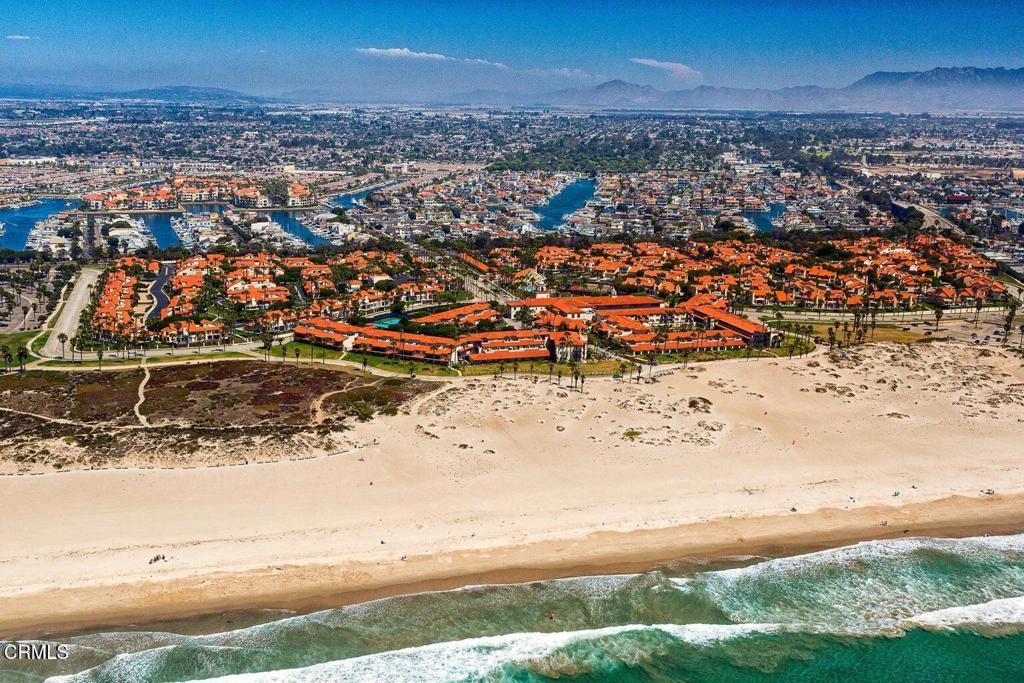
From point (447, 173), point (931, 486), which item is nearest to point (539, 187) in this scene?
point (447, 173)

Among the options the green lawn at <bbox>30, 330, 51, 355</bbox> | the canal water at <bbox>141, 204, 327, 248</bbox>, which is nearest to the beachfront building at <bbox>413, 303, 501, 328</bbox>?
the green lawn at <bbox>30, 330, 51, 355</bbox>

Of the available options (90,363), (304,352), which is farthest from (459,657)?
(90,363)

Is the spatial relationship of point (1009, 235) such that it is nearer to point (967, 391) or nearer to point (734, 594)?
point (967, 391)

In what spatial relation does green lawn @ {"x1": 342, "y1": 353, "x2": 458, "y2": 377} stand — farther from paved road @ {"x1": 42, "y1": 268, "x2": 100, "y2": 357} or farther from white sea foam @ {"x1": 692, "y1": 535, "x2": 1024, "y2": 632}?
white sea foam @ {"x1": 692, "y1": 535, "x2": 1024, "y2": 632}

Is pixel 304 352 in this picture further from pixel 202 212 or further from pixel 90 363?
pixel 202 212

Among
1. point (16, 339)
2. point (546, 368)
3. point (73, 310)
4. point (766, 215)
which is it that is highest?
point (766, 215)

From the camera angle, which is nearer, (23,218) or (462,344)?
(462,344)
